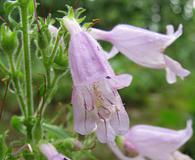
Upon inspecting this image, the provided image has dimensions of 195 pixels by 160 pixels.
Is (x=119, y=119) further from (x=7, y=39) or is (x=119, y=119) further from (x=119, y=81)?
(x=7, y=39)

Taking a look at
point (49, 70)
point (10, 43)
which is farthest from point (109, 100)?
point (10, 43)

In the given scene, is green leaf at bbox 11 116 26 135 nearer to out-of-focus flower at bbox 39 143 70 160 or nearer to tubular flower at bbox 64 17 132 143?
out-of-focus flower at bbox 39 143 70 160

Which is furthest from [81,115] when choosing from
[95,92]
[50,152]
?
[50,152]

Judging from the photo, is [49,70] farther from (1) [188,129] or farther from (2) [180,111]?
(2) [180,111]

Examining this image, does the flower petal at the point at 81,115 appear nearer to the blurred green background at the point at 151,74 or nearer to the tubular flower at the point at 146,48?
the tubular flower at the point at 146,48

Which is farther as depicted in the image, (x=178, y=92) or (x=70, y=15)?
(x=178, y=92)

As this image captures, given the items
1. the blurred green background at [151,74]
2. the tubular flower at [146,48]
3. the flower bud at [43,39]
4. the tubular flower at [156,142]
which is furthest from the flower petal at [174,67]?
the blurred green background at [151,74]

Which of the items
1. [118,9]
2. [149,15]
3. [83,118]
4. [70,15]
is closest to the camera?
[83,118]
